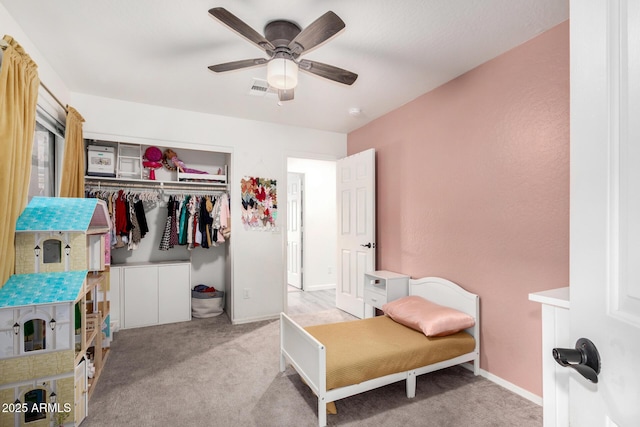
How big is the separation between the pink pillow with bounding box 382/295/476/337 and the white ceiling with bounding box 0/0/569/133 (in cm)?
203

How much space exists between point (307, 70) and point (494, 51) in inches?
57.3

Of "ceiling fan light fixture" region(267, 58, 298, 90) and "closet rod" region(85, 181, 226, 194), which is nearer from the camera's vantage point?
"ceiling fan light fixture" region(267, 58, 298, 90)

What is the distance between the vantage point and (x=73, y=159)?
9.66 feet

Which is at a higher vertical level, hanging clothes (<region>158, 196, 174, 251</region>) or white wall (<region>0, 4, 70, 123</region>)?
white wall (<region>0, 4, 70, 123</region>)

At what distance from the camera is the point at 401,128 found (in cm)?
358

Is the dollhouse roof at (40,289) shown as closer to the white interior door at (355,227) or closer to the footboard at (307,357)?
the footboard at (307,357)

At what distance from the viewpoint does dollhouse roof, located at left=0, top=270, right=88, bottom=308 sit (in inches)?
67.2

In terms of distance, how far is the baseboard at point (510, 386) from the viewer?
2225 millimetres

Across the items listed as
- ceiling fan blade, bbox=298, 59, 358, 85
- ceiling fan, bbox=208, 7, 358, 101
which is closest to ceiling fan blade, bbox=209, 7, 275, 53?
ceiling fan, bbox=208, 7, 358, 101

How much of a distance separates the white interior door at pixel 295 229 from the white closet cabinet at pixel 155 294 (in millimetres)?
2242

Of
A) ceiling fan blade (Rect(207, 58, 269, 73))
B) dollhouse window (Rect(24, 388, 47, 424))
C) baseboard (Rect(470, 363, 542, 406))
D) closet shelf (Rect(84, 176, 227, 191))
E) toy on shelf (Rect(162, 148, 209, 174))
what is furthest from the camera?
toy on shelf (Rect(162, 148, 209, 174))

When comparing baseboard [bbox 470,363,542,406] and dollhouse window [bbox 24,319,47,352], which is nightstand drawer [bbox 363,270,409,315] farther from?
dollhouse window [bbox 24,319,47,352]

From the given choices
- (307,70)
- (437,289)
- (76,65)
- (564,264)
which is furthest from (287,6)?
(437,289)

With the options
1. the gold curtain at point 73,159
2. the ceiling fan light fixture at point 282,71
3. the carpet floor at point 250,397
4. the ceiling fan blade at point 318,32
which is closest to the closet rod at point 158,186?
the gold curtain at point 73,159
